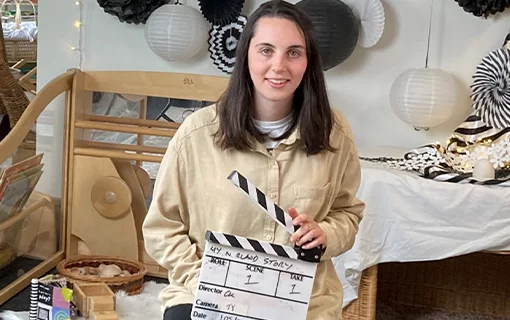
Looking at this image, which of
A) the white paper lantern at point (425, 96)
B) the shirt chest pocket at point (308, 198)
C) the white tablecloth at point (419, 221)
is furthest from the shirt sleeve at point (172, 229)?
the white paper lantern at point (425, 96)

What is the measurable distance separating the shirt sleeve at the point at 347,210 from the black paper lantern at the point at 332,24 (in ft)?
2.95

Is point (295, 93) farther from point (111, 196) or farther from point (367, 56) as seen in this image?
point (111, 196)

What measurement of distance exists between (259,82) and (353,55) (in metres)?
1.22

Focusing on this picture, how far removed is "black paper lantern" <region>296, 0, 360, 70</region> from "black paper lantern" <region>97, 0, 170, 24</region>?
0.57 metres

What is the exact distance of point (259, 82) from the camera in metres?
1.32

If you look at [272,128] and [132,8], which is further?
[132,8]

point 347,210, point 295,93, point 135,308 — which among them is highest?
point 295,93

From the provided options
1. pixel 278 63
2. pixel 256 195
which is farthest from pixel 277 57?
pixel 256 195

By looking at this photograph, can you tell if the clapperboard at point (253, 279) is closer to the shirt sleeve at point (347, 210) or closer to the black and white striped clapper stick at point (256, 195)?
the black and white striped clapper stick at point (256, 195)

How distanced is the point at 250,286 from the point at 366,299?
861mm

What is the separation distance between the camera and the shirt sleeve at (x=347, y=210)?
1374 mm

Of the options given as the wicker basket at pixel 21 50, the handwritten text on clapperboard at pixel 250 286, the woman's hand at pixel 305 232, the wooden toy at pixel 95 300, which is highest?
the wicker basket at pixel 21 50

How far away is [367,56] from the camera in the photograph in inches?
97.3

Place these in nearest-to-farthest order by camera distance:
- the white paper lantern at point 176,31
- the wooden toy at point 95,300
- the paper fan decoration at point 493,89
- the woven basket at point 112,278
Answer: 1. the wooden toy at point 95,300
2. the paper fan decoration at point 493,89
3. the woven basket at point 112,278
4. the white paper lantern at point 176,31
